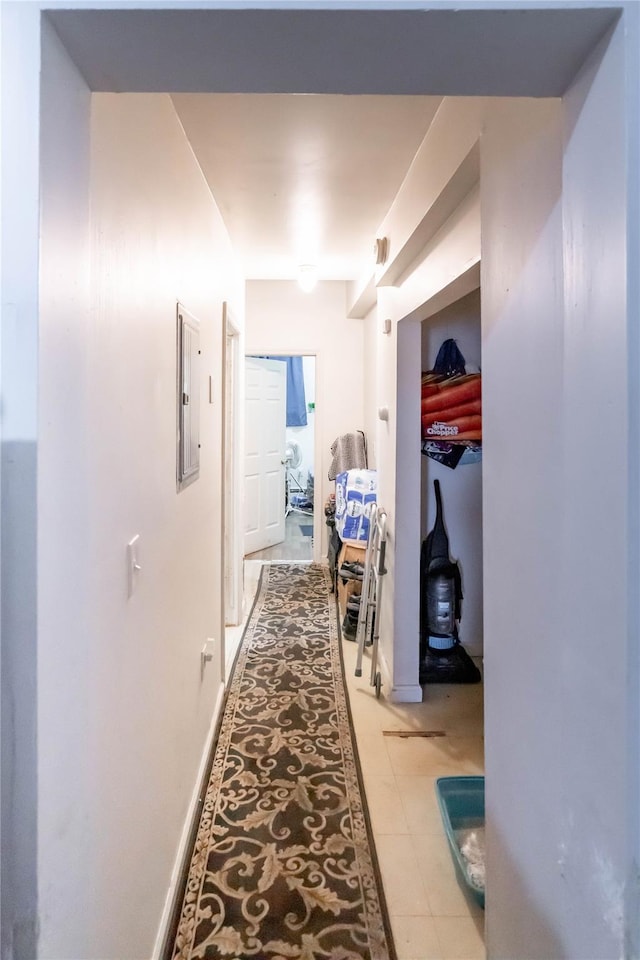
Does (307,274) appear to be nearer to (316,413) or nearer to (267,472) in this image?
(316,413)

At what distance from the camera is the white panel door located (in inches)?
213

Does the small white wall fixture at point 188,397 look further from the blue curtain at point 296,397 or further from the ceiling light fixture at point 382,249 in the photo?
the blue curtain at point 296,397

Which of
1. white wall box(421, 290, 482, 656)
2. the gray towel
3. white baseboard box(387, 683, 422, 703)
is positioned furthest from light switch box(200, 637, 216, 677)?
the gray towel

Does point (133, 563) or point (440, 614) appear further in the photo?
point (440, 614)

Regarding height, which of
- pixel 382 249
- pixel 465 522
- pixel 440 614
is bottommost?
pixel 440 614

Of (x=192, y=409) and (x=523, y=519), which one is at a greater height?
(x=192, y=409)

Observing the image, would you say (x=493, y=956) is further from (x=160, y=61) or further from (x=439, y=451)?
(x=439, y=451)

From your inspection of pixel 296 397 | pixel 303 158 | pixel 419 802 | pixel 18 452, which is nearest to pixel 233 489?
pixel 303 158

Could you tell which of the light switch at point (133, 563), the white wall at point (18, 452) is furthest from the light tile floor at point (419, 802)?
the white wall at point (18, 452)

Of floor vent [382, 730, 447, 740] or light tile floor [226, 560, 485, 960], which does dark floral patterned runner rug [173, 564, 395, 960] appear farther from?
floor vent [382, 730, 447, 740]

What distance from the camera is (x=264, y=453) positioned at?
18.7ft

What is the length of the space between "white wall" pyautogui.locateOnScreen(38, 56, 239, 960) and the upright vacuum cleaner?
4.51ft

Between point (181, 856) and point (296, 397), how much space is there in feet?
20.6

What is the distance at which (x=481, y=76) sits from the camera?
733 millimetres
